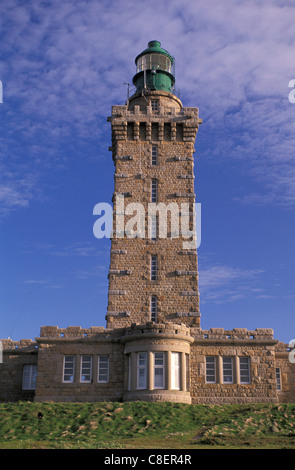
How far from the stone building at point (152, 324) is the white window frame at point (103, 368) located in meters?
0.06

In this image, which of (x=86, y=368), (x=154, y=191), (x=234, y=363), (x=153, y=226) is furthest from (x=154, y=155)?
(x=86, y=368)

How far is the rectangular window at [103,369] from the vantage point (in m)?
32.7

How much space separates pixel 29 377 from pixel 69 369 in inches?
192

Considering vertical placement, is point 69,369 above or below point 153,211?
below

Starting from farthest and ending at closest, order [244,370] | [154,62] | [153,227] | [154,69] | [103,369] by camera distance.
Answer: [154,62] < [154,69] < [153,227] < [244,370] < [103,369]

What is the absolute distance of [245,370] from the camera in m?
33.3

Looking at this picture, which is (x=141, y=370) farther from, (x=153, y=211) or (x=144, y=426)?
(x=153, y=211)

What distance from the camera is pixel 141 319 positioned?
37.1 meters

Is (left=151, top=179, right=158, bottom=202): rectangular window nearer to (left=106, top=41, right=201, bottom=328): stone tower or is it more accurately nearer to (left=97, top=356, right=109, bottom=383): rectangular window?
(left=106, top=41, right=201, bottom=328): stone tower

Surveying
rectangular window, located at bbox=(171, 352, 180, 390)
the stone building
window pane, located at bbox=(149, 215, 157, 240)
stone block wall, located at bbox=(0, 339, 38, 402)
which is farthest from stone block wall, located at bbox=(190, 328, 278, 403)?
stone block wall, located at bbox=(0, 339, 38, 402)

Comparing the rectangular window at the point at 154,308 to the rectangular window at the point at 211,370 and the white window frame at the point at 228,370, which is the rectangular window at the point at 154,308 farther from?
the white window frame at the point at 228,370

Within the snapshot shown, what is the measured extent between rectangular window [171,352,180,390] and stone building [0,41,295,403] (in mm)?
56

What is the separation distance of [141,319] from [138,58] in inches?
919
